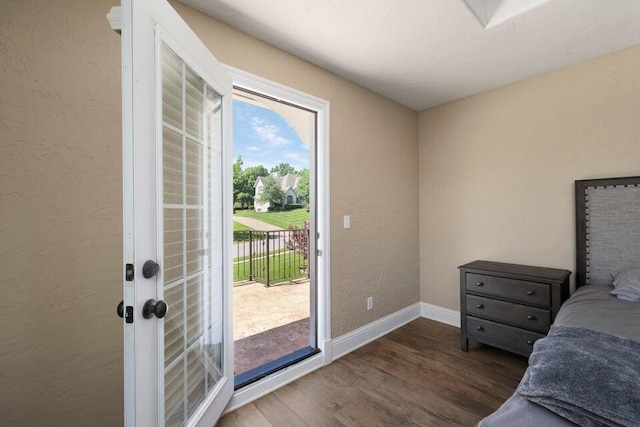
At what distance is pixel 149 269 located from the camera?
39.4 inches

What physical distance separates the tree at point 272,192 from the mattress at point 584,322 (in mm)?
4206

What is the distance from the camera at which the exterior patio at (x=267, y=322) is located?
2.48 m

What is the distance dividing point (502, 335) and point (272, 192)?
13.0 feet

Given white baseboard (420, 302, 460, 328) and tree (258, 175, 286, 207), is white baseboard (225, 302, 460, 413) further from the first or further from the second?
tree (258, 175, 286, 207)

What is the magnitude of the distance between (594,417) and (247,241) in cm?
467

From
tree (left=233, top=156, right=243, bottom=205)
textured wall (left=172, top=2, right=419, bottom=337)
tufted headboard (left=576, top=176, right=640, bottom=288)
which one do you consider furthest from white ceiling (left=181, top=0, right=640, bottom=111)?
tree (left=233, top=156, right=243, bottom=205)

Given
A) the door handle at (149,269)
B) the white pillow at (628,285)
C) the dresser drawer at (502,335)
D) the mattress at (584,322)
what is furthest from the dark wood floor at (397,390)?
the door handle at (149,269)

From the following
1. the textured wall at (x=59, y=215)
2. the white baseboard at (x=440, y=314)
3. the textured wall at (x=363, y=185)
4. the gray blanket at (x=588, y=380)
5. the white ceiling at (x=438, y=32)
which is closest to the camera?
the gray blanket at (x=588, y=380)

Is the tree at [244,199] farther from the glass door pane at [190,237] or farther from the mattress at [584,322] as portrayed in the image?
the mattress at [584,322]

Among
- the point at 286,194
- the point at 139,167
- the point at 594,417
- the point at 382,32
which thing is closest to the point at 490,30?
the point at 382,32

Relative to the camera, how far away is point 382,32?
1827 mm

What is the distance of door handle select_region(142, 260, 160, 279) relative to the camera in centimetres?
99

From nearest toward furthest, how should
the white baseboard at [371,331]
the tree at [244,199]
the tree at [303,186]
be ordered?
the white baseboard at [371,331] → the tree at [244,199] → the tree at [303,186]

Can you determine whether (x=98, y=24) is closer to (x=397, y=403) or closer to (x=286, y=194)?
(x=397, y=403)
